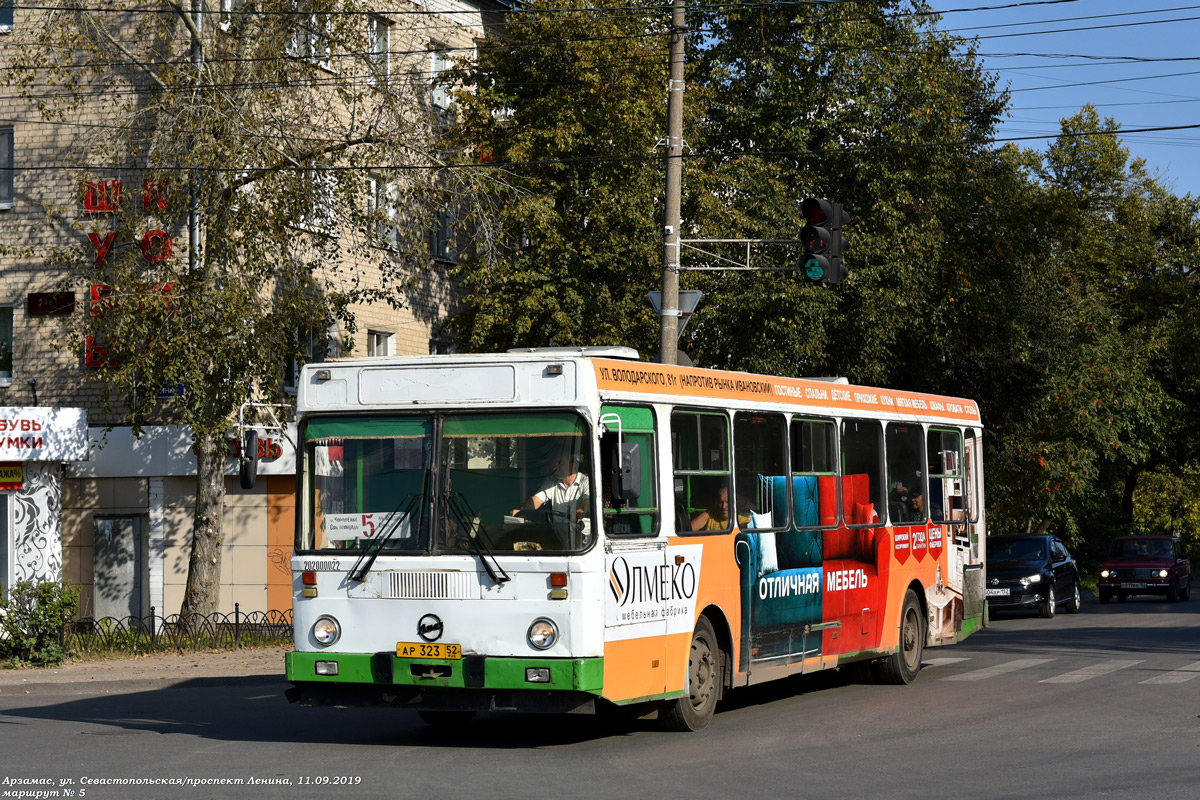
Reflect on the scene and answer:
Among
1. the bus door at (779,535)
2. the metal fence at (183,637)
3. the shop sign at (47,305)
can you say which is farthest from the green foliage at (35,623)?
the bus door at (779,535)

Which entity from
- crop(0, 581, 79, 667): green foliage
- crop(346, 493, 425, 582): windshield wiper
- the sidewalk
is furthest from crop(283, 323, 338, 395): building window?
crop(346, 493, 425, 582): windshield wiper

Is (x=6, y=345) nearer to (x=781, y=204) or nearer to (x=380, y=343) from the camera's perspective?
(x=380, y=343)

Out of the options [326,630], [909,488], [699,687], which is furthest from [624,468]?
[909,488]

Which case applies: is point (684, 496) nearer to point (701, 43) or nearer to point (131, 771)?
point (131, 771)

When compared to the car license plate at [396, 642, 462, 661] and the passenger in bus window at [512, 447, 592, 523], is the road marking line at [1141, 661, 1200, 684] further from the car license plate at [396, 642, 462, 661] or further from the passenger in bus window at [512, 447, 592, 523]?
the car license plate at [396, 642, 462, 661]

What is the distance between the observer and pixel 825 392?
15055mm

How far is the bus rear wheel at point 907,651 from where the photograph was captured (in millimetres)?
16469

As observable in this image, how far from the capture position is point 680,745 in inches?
459

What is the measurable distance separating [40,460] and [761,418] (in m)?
13.7

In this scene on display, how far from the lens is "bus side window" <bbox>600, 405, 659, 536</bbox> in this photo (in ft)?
36.8

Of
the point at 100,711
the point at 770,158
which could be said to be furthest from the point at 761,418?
→ the point at 770,158

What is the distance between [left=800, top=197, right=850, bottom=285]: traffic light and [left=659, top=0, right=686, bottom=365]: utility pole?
7.67 feet

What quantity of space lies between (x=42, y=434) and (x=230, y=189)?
192 inches

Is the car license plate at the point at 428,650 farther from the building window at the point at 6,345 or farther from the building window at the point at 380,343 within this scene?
the building window at the point at 380,343
